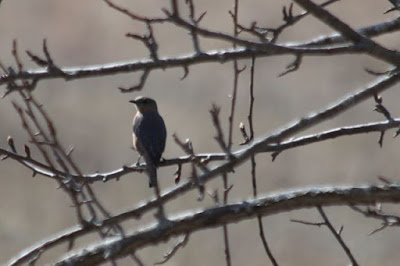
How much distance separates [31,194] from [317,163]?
426 centimetres

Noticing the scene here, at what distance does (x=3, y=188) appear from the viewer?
19234mm

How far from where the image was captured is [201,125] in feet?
67.3

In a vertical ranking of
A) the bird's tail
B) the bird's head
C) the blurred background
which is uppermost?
the bird's tail

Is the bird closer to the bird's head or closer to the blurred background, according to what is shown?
the bird's head

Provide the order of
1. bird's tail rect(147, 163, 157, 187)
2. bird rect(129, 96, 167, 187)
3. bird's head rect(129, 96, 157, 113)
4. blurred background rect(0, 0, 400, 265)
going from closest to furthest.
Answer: bird's tail rect(147, 163, 157, 187) < bird rect(129, 96, 167, 187) < bird's head rect(129, 96, 157, 113) < blurred background rect(0, 0, 400, 265)

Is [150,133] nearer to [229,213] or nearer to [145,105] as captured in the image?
[145,105]

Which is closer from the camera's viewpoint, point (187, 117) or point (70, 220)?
point (70, 220)

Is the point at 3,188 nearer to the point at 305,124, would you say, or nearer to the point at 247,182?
the point at 247,182

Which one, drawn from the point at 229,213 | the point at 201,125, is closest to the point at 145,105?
the point at 229,213

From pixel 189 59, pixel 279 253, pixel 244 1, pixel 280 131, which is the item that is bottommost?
pixel 279 253

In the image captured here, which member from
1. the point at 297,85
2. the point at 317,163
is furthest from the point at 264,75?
the point at 317,163

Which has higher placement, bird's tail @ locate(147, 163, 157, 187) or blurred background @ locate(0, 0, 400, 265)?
bird's tail @ locate(147, 163, 157, 187)

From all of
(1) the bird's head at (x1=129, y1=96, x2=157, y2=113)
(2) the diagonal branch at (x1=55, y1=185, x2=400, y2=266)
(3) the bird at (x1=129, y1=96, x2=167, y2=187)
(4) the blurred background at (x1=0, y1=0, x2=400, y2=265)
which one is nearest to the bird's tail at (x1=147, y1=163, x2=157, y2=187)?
(2) the diagonal branch at (x1=55, y1=185, x2=400, y2=266)

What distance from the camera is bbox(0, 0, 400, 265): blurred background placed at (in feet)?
55.5
